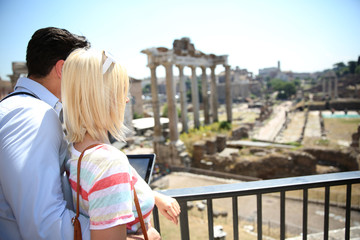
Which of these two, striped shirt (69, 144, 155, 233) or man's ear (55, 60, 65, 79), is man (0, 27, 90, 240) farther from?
man's ear (55, 60, 65, 79)

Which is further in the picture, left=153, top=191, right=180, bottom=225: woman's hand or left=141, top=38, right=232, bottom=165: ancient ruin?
left=141, top=38, right=232, bottom=165: ancient ruin

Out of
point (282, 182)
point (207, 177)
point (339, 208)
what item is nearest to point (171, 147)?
point (207, 177)

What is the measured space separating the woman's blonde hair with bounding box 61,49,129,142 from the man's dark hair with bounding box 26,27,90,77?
0.42m

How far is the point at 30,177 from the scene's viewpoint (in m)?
0.97

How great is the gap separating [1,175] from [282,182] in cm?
158

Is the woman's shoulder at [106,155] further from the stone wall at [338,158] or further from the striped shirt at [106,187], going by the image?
the stone wall at [338,158]

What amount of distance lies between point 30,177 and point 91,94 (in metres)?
0.40

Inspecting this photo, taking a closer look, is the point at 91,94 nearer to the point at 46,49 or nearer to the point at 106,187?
the point at 106,187

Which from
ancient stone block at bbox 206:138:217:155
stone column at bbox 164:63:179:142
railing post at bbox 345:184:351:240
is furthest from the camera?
stone column at bbox 164:63:179:142

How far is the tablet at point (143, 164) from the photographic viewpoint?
1.62 m

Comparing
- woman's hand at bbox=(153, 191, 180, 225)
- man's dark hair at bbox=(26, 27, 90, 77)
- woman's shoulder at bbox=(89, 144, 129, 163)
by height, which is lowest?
woman's hand at bbox=(153, 191, 180, 225)

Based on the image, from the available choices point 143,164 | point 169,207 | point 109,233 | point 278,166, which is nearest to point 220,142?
point 278,166

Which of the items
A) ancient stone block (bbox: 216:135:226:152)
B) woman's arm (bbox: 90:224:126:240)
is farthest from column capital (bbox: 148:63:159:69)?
woman's arm (bbox: 90:224:126:240)

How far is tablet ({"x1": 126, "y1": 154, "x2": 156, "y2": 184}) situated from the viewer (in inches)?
63.7
